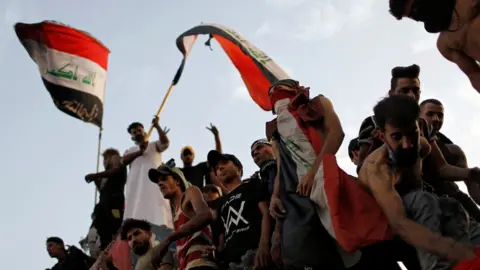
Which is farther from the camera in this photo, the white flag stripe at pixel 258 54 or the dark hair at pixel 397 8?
the white flag stripe at pixel 258 54

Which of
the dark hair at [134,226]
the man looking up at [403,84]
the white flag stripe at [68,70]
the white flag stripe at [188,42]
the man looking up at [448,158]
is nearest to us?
A: the man looking up at [448,158]

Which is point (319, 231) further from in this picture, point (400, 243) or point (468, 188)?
point (468, 188)

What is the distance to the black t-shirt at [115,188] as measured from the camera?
9.36m

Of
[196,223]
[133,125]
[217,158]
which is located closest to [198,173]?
[133,125]

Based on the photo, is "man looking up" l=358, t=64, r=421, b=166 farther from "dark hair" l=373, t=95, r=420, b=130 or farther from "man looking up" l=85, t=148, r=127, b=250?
"man looking up" l=85, t=148, r=127, b=250

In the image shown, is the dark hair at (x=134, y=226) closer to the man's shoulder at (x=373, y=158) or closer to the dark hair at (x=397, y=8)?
the man's shoulder at (x=373, y=158)

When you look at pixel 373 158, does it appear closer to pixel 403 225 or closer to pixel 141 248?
pixel 403 225

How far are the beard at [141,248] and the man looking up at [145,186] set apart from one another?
6.28ft

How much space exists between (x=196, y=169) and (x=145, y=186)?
2.25ft

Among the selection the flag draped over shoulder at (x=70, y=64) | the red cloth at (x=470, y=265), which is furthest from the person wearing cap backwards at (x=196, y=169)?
the red cloth at (x=470, y=265)

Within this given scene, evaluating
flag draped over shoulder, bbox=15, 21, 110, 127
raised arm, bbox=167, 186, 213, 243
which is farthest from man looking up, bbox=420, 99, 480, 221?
flag draped over shoulder, bbox=15, 21, 110, 127

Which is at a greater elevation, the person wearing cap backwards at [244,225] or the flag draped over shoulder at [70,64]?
the flag draped over shoulder at [70,64]

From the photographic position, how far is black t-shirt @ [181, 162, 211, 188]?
28.3 ft

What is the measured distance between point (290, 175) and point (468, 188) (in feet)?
3.68
